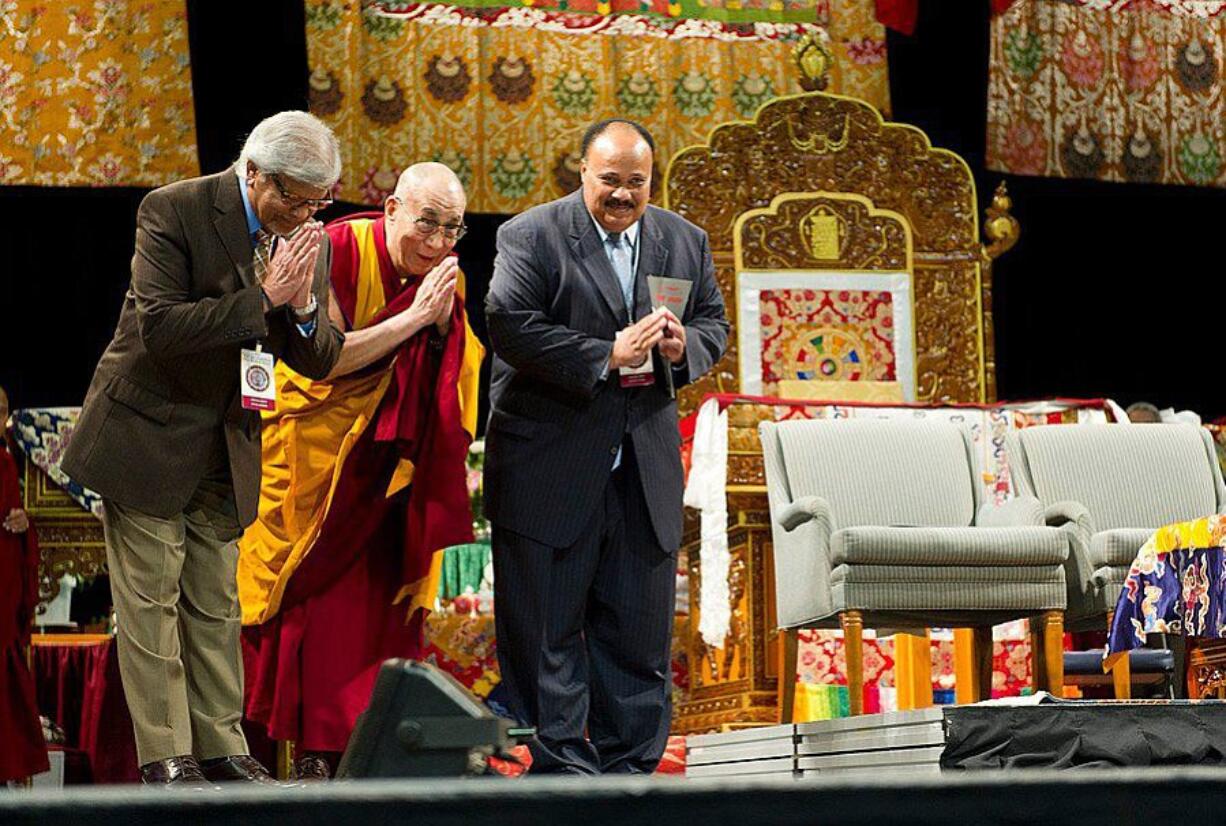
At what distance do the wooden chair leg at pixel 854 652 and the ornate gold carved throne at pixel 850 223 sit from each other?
8.51ft

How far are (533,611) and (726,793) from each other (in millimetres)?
2586

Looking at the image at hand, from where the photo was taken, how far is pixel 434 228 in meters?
3.56

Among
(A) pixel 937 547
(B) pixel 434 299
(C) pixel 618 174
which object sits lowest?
(A) pixel 937 547

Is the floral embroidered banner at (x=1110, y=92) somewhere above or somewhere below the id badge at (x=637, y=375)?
above

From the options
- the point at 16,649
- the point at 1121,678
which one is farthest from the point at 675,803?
the point at 16,649

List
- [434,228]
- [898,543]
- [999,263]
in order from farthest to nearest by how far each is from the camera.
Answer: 1. [999,263]
2. [898,543]
3. [434,228]

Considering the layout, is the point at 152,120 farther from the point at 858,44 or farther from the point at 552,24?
the point at 858,44

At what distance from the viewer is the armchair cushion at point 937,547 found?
3.94 meters

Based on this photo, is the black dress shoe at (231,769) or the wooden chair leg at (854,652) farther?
the wooden chair leg at (854,652)

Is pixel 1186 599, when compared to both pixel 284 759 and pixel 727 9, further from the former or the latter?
→ pixel 727 9

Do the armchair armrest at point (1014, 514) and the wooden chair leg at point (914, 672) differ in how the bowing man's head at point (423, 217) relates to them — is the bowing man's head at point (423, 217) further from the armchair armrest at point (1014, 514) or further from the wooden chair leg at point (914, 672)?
the wooden chair leg at point (914, 672)

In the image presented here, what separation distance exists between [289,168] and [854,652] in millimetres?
1845

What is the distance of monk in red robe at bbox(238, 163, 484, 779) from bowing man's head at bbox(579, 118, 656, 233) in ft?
1.08

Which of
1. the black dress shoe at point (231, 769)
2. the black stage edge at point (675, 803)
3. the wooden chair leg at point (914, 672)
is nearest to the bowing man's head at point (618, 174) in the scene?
the black dress shoe at point (231, 769)
